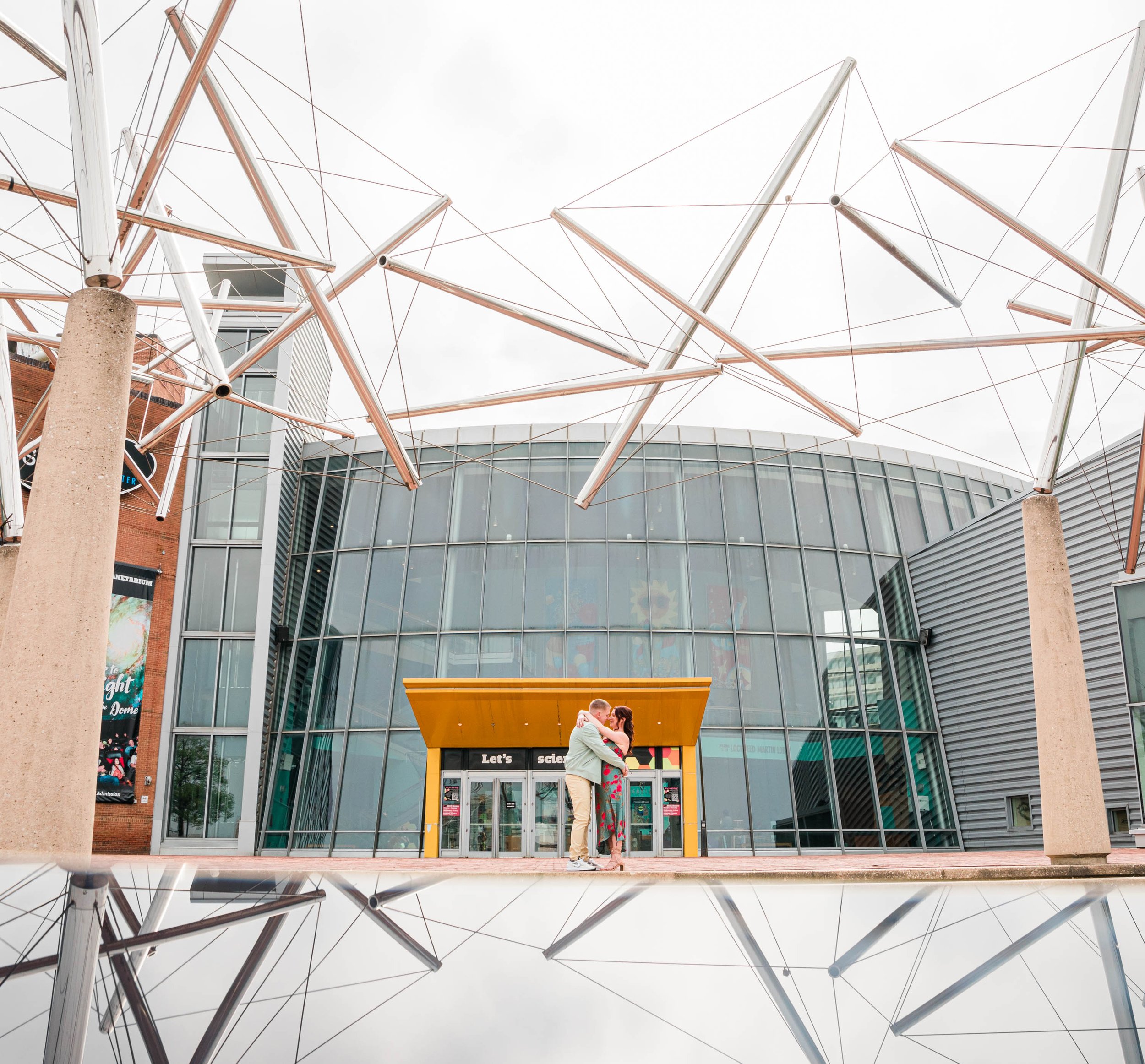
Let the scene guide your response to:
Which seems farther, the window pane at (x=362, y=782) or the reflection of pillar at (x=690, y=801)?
the window pane at (x=362, y=782)

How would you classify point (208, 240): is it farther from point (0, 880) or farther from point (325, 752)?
point (325, 752)

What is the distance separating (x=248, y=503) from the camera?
31156mm

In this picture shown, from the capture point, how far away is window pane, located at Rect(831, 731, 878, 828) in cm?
2672

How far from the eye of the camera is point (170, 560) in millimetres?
30109

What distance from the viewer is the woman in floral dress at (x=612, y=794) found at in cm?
1050

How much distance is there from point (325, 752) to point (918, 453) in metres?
21.8

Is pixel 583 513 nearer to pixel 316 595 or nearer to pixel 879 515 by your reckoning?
pixel 316 595

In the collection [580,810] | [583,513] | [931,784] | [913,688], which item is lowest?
[580,810]

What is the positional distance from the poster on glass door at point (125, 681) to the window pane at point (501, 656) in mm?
10469

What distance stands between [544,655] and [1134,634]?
49.4 feet

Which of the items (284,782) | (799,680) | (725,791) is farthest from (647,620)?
(284,782)

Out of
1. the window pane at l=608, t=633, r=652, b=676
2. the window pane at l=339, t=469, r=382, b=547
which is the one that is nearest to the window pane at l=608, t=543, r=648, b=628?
the window pane at l=608, t=633, r=652, b=676

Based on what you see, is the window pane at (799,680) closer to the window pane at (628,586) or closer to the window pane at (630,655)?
the window pane at (630,655)

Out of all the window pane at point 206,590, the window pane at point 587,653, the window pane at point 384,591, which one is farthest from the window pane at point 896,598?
the window pane at point 206,590
